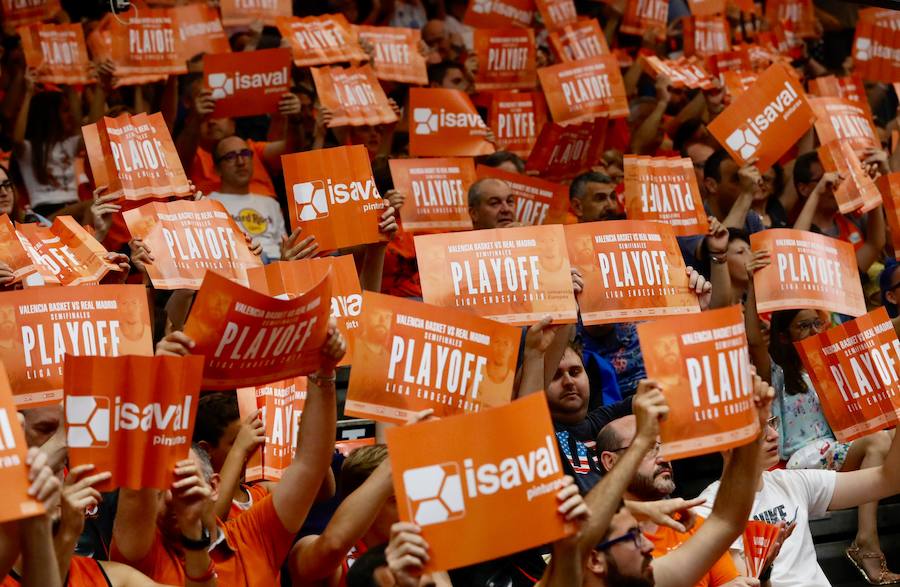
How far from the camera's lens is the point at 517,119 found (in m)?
7.45

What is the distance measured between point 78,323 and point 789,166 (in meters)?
5.19

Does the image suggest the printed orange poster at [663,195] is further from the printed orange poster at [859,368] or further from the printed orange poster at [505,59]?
the printed orange poster at [505,59]

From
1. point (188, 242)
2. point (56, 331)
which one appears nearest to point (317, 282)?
point (188, 242)

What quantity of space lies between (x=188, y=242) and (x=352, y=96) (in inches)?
93.0

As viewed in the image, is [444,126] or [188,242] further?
[444,126]

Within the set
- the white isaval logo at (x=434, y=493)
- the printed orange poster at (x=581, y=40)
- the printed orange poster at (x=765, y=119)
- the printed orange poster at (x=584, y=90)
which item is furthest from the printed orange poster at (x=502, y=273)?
the printed orange poster at (x=581, y=40)

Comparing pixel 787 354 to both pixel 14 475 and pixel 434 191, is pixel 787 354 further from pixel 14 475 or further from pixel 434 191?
pixel 14 475

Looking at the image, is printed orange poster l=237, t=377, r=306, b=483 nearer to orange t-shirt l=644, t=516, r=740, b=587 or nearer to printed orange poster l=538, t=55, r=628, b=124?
orange t-shirt l=644, t=516, r=740, b=587

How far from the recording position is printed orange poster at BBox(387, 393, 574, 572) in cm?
278

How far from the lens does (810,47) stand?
34.4ft

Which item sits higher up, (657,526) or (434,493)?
(434,493)

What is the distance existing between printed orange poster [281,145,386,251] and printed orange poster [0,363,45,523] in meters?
2.42

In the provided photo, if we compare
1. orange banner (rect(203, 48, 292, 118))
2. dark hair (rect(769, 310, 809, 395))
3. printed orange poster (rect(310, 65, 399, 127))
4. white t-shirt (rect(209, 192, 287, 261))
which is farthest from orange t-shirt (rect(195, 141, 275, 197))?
dark hair (rect(769, 310, 809, 395))

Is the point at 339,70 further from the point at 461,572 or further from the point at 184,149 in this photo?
the point at 461,572
